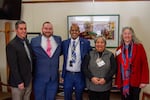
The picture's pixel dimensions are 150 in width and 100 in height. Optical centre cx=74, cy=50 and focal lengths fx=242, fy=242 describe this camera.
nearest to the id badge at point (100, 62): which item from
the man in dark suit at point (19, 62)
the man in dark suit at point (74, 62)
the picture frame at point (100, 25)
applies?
the man in dark suit at point (74, 62)

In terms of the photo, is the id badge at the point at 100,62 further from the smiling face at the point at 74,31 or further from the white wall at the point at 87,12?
the white wall at the point at 87,12

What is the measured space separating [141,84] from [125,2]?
1.54 m

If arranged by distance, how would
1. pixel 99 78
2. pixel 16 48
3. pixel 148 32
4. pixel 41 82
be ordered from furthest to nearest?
pixel 148 32 → pixel 41 82 → pixel 99 78 → pixel 16 48

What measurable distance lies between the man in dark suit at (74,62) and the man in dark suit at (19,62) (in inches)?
20.2

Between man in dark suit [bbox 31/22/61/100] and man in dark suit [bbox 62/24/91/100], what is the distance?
0.42 feet

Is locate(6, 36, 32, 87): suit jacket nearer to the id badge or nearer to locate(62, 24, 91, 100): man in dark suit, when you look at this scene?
locate(62, 24, 91, 100): man in dark suit

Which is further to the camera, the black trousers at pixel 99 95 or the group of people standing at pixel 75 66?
the black trousers at pixel 99 95

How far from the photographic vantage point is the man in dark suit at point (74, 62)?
3.14 m

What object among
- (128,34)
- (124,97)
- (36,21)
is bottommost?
(124,97)

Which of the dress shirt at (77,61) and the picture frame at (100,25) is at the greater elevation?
the picture frame at (100,25)

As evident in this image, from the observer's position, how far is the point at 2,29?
4.40 m

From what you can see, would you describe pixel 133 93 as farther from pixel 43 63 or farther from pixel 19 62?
pixel 19 62

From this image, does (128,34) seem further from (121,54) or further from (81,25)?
(81,25)

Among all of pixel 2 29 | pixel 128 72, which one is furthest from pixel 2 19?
pixel 128 72
